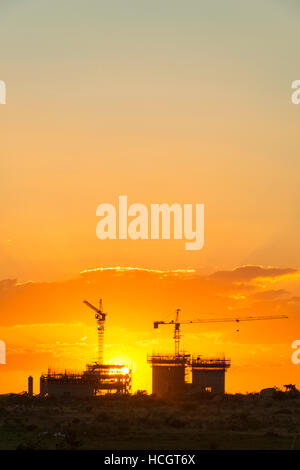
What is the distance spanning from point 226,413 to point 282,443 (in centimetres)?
4190

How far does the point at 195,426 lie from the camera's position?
95875mm

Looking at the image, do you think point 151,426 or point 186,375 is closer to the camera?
point 151,426

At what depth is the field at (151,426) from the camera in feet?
258

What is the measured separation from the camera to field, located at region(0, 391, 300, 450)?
3098 inches

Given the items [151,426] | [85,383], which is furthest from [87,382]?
[151,426]

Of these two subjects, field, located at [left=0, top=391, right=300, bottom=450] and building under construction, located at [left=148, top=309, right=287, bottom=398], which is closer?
field, located at [left=0, top=391, right=300, bottom=450]

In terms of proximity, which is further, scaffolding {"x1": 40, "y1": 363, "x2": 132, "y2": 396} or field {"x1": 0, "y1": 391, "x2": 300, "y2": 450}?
scaffolding {"x1": 40, "y1": 363, "x2": 132, "y2": 396}

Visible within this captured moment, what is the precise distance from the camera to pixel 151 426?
96438 millimetres

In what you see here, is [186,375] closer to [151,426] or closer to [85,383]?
[85,383]

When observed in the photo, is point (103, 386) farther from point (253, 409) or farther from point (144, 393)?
point (253, 409)
